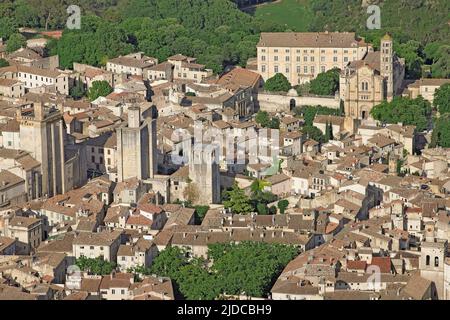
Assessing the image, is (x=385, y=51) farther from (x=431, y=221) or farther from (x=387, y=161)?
(x=431, y=221)

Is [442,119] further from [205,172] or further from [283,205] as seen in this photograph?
[205,172]

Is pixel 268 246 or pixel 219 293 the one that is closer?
pixel 219 293

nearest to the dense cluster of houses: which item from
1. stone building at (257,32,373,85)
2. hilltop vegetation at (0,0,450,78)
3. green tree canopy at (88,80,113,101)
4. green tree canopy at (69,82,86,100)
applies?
green tree canopy at (69,82,86,100)

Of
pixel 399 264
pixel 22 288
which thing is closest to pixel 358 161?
pixel 399 264

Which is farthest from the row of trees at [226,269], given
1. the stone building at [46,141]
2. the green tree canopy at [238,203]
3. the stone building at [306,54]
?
the stone building at [306,54]

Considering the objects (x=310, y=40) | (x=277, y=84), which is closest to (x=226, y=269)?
(x=277, y=84)

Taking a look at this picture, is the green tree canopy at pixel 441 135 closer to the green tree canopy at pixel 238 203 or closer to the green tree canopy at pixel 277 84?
the green tree canopy at pixel 277 84

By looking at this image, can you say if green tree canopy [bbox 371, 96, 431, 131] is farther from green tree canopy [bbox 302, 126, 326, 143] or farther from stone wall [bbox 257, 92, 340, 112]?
green tree canopy [bbox 302, 126, 326, 143]
